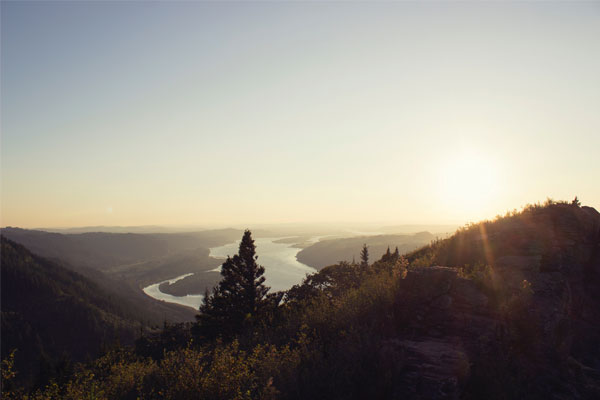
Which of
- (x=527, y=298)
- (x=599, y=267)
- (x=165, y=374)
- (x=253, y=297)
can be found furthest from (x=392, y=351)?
(x=253, y=297)

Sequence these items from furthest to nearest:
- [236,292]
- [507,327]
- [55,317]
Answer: [55,317] < [236,292] < [507,327]

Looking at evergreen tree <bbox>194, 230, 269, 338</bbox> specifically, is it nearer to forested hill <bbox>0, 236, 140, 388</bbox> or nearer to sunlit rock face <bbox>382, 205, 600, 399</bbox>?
sunlit rock face <bbox>382, 205, 600, 399</bbox>

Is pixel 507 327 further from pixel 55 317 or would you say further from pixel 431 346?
pixel 55 317

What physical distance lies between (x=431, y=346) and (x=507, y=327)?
1.70 meters

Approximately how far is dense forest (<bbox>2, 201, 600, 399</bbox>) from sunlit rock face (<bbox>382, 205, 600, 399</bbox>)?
0.02 metres

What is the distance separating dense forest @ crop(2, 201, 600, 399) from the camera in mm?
4551

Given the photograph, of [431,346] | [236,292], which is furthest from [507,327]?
[236,292]

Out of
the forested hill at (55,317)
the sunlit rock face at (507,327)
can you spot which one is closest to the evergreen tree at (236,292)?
the sunlit rock face at (507,327)

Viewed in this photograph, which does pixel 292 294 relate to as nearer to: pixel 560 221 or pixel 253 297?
pixel 253 297

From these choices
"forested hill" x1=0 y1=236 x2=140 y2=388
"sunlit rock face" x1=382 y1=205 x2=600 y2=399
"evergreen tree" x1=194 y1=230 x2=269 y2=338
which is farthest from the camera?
"forested hill" x1=0 y1=236 x2=140 y2=388

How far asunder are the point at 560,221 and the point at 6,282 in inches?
10226

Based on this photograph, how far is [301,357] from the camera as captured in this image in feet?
17.3

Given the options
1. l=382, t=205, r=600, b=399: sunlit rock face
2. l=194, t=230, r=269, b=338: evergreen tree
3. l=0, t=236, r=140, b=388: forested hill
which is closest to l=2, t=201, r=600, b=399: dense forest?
l=382, t=205, r=600, b=399: sunlit rock face

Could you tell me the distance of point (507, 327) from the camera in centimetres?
572
